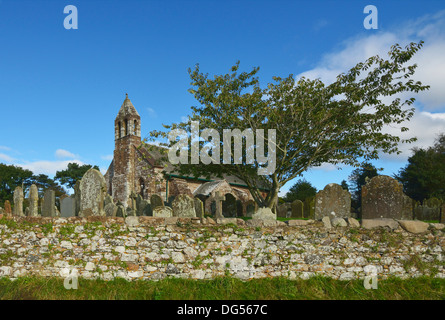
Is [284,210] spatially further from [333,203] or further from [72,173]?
[72,173]

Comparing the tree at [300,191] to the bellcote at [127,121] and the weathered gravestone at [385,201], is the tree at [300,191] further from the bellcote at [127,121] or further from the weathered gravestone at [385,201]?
the weathered gravestone at [385,201]

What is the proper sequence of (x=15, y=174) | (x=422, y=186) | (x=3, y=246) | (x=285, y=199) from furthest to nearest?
(x=15, y=174), (x=285, y=199), (x=422, y=186), (x=3, y=246)

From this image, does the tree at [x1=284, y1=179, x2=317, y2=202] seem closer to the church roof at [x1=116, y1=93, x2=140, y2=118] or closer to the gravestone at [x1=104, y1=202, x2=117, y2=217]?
the church roof at [x1=116, y1=93, x2=140, y2=118]

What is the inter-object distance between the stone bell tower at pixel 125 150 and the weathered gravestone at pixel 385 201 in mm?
23315

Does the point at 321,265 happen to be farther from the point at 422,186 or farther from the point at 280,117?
the point at 422,186

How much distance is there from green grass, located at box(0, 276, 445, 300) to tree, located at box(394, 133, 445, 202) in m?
24.9

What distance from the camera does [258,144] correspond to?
1405 centimetres

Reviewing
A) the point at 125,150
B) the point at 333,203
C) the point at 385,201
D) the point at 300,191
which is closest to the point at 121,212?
the point at 333,203

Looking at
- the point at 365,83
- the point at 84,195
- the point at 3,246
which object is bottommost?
the point at 3,246

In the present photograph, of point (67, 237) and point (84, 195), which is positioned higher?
point (84, 195)

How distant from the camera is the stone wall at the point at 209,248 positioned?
7.34 m
